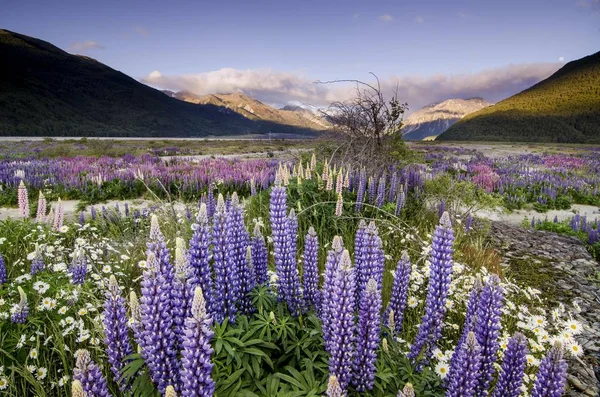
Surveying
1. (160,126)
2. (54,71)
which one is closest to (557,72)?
(160,126)

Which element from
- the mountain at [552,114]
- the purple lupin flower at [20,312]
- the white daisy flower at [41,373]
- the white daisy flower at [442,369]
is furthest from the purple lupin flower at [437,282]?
the mountain at [552,114]

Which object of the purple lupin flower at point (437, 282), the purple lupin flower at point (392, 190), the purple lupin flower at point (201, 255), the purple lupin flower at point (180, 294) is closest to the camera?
the purple lupin flower at point (180, 294)

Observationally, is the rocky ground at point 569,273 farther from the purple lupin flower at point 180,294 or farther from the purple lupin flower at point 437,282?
the purple lupin flower at point 180,294

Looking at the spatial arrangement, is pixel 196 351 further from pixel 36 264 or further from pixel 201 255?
pixel 36 264

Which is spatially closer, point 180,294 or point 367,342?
point 180,294

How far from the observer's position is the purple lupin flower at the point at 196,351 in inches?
67.3

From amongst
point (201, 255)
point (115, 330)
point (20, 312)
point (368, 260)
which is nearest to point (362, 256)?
point (368, 260)

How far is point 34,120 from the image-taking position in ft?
384

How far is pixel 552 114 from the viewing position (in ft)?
361

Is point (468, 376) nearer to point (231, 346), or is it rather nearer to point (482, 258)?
point (231, 346)

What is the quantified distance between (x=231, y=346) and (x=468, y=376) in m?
1.62

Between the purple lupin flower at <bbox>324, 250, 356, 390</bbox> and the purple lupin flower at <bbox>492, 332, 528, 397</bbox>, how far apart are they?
114cm

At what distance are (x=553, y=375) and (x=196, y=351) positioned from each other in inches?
86.0

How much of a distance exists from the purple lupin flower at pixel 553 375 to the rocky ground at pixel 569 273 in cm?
202
